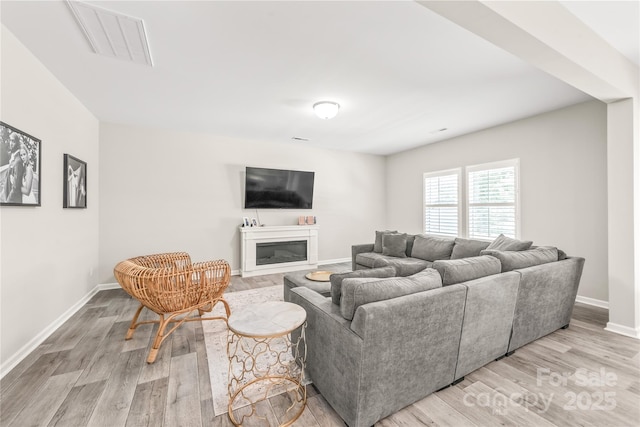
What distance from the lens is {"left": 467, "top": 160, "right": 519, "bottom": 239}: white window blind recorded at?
4.29 metres

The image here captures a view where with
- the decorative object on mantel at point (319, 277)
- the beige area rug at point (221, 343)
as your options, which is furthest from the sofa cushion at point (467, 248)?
the beige area rug at point (221, 343)

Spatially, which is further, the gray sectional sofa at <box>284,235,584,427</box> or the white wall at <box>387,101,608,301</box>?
the white wall at <box>387,101,608,301</box>

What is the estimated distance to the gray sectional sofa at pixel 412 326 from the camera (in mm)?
1482

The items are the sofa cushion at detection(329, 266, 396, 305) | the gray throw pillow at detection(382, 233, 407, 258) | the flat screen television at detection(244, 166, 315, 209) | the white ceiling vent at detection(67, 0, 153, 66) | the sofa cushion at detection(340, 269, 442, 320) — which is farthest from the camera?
the flat screen television at detection(244, 166, 315, 209)

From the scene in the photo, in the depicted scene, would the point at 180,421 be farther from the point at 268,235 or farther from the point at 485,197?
the point at 485,197

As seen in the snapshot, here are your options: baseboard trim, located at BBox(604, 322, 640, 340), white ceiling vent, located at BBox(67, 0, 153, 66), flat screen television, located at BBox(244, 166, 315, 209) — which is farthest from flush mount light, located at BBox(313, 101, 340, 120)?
baseboard trim, located at BBox(604, 322, 640, 340)

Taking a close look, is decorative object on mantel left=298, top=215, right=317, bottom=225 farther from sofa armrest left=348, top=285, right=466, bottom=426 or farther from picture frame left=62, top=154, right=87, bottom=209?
sofa armrest left=348, top=285, right=466, bottom=426

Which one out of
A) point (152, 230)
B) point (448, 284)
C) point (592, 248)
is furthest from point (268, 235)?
point (592, 248)

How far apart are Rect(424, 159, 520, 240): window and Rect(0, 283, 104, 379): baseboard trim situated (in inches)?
228

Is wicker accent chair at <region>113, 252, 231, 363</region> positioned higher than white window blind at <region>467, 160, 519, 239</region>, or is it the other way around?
white window blind at <region>467, 160, 519, 239</region>

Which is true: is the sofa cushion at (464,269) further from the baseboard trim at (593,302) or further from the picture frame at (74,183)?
the picture frame at (74,183)

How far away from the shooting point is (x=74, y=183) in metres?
3.23

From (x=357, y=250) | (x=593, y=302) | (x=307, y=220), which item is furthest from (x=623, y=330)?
(x=307, y=220)

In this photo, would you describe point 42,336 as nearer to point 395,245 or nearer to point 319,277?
point 319,277
